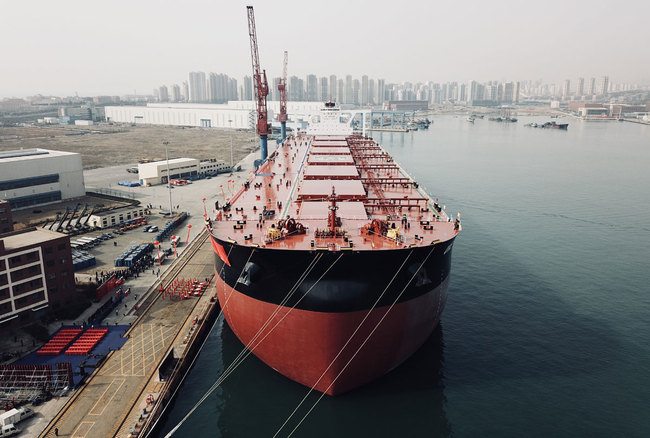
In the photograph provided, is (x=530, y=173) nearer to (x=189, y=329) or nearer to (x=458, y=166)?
(x=458, y=166)

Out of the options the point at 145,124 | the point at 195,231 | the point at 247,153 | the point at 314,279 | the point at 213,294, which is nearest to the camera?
the point at 314,279

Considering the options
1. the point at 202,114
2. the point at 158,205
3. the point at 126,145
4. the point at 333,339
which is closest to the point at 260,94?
the point at 158,205

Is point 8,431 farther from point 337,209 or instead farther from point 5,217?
point 5,217

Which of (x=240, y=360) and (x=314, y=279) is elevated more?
(x=314, y=279)

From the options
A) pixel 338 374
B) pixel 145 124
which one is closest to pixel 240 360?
pixel 338 374

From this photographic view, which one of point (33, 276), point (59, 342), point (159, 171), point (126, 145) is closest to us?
point (59, 342)

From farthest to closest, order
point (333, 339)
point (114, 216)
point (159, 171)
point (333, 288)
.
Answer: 1. point (159, 171)
2. point (114, 216)
3. point (333, 339)
4. point (333, 288)

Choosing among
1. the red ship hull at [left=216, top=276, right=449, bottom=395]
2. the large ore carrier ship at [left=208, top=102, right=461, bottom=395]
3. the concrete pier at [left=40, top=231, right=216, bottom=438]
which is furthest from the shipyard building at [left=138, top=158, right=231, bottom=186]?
the red ship hull at [left=216, top=276, right=449, bottom=395]
